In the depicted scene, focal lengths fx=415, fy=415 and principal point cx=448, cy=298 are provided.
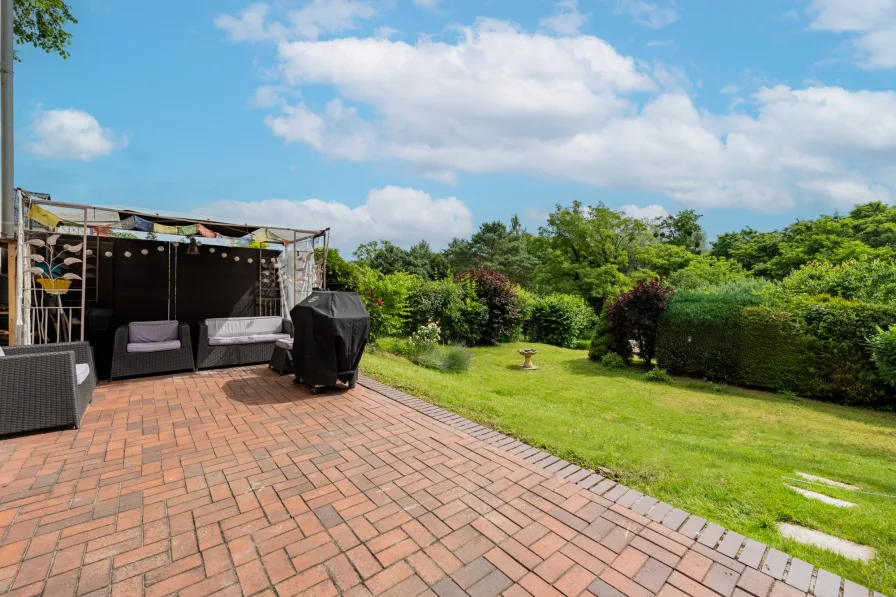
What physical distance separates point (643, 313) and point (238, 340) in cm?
858

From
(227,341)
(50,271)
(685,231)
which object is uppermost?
(685,231)

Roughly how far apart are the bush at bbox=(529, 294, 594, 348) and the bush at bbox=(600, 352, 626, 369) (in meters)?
3.89

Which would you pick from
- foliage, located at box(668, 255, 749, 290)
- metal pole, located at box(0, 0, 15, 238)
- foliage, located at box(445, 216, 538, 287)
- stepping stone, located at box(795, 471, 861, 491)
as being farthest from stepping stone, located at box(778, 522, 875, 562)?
foliage, located at box(445, 216, 538, 287)

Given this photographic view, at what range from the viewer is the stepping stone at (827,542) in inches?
84.9

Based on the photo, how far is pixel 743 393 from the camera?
773cm

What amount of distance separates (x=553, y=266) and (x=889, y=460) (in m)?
17.0

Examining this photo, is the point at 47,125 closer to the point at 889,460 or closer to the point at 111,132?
the point at 111,132

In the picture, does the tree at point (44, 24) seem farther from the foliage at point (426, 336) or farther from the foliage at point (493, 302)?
the foliage at point (493, 302)

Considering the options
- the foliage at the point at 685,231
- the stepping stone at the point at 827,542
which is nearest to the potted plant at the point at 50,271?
the stepping stone at the point at 827,542

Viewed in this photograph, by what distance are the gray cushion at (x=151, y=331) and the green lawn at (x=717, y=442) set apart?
9.08 ft

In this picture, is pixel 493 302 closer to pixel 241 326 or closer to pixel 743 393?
pixel 743 393

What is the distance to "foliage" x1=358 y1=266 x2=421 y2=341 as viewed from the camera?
9273 mm

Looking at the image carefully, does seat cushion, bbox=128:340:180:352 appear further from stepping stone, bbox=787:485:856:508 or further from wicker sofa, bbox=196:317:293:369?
stepping stone, bbox=787:485:856:508

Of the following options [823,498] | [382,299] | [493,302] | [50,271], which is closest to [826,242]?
[493,302]
